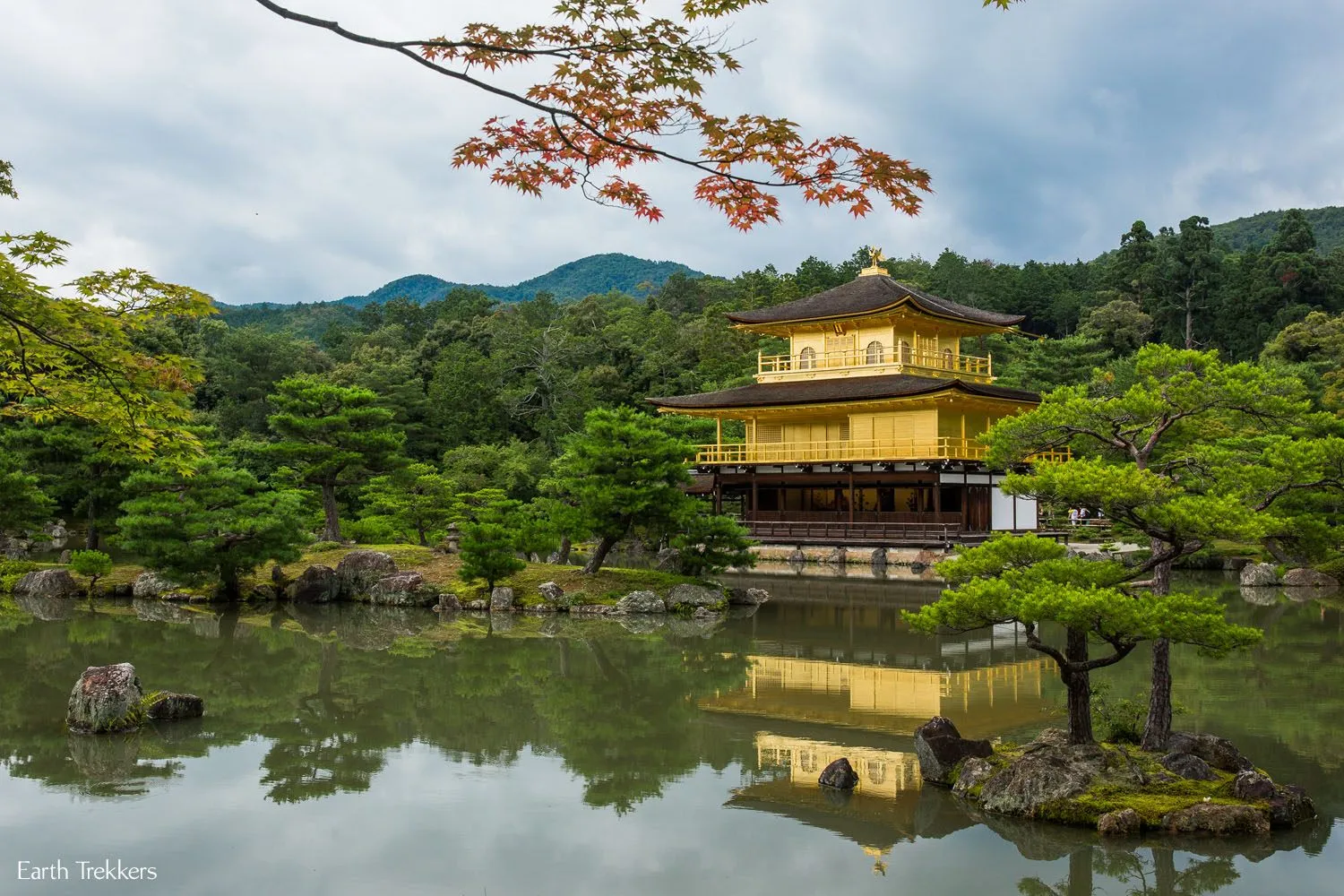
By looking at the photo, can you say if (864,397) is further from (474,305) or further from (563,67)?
(474,305)

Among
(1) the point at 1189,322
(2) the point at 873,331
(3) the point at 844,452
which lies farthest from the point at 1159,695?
(1) the point at 1189,322

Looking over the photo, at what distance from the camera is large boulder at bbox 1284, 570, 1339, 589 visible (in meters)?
20.6

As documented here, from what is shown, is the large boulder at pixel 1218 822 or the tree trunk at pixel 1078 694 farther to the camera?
the tree trunk at pixel 1078 694

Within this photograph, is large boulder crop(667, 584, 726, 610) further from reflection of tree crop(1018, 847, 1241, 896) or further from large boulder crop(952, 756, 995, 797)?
reflection of tree crop(1018, 847, 1241, 896)

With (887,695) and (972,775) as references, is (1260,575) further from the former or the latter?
(972,775)

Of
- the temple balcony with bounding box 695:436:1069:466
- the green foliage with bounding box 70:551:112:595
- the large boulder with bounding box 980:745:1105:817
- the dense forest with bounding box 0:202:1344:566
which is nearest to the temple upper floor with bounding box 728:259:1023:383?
the temple balcony with bounding box 695:436:1069:466

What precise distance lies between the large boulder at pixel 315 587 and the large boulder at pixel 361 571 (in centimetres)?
14

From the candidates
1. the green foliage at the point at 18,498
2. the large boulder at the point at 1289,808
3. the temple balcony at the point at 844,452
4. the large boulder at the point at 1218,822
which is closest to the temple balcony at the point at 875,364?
the temple balcony at the point at 844,452

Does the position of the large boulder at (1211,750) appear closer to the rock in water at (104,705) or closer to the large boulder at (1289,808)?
the large boulder at (1289,808)

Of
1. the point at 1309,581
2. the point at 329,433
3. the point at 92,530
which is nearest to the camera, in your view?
the point at 1309,581

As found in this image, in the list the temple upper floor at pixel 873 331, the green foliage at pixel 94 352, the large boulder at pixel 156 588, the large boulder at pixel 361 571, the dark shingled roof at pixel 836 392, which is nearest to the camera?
the green foliage at pixel 94 352

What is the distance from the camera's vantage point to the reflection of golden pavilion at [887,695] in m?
10.2

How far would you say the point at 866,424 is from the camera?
95.2 feet

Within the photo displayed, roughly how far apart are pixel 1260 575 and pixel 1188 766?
1569cm
